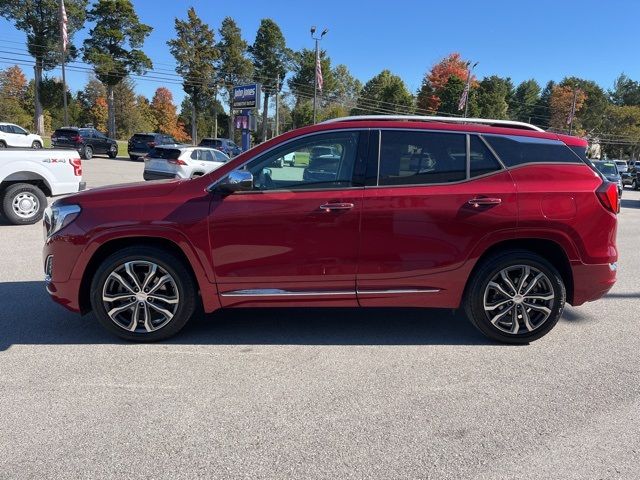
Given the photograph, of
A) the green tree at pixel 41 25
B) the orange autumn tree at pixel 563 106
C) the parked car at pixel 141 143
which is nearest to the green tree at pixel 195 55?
the green tree at pixel 41 25

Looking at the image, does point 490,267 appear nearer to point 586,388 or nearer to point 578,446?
point 586,388

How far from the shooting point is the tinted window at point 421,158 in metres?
4.18

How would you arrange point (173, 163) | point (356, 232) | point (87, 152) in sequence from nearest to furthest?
1. point (356, 232)
2. point (173, 163)
3. point (87, 152)

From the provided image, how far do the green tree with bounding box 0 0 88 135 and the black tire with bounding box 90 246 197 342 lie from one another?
174 feet

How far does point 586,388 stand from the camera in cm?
360

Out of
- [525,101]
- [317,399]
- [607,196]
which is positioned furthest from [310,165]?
[525,101]

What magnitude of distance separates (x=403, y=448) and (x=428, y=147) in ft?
8.05

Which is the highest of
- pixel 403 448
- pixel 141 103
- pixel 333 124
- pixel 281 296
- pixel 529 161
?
pixel 141 103

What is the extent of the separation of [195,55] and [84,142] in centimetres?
3443

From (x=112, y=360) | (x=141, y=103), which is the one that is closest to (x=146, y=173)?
(x=112, y=360)

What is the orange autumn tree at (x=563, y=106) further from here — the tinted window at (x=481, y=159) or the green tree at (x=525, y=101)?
the tinted window at (x=481, y=159)

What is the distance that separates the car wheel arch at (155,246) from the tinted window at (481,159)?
2391mm

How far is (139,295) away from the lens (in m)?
4.15

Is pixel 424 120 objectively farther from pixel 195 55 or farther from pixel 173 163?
pixel 195 55
